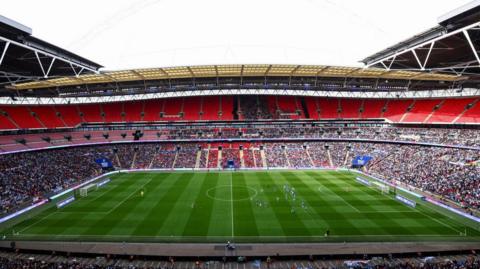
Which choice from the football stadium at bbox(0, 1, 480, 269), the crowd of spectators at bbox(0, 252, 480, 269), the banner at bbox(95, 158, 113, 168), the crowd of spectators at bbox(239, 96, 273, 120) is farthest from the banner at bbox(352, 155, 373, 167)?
the banner at bbox(95, 158, 113, 168)

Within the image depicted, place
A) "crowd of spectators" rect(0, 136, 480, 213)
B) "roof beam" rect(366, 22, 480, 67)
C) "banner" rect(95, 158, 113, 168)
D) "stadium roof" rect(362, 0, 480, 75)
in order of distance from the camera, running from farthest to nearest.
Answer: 1. "banner" rect(95, 158, 113, 168)
2. "crowd of spectators" rect(0, 136, 480, 213)
3. "stadium roof" rect(362, 0, 480, 75)
4. "roof beam" rect(366, 22, 480, 67)

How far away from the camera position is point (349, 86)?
200ft

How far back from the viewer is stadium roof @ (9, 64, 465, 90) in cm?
4366

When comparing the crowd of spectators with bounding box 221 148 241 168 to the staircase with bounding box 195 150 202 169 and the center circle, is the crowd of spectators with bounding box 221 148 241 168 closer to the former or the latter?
the staircase with bounding box 195 150 202 169

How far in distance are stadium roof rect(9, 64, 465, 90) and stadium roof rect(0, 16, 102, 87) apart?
4.67m

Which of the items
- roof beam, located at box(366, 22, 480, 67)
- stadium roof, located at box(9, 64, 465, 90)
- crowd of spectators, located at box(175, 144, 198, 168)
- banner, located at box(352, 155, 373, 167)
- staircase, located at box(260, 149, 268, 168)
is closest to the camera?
roof beam, located at box(366, 22, 480, 67)

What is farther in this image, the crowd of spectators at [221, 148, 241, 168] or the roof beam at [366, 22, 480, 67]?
the crowd of spectators at [221, 148, 241, 168]

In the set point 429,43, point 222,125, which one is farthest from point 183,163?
point 429,43

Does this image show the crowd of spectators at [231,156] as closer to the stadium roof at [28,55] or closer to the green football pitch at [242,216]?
→ the green football pitch at [242,216]

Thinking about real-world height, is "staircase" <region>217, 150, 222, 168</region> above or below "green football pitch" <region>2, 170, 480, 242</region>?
above

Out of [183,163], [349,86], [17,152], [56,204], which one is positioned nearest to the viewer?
[56,204]

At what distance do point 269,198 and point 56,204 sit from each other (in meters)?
24.3

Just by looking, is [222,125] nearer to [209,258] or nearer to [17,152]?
[17,152]

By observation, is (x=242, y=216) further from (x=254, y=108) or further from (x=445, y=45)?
(x=254, y=108)
